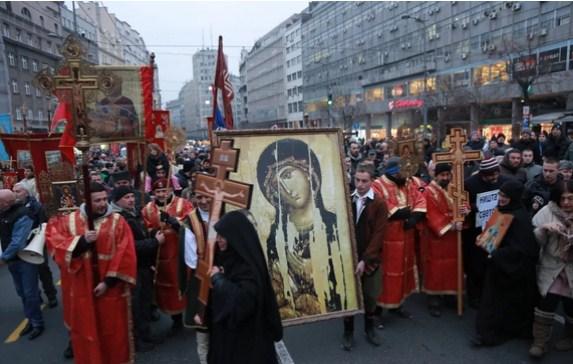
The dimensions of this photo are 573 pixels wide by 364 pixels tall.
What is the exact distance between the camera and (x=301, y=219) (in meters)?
4.75

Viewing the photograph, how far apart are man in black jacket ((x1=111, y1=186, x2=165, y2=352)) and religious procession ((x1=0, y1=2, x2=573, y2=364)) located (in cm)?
2

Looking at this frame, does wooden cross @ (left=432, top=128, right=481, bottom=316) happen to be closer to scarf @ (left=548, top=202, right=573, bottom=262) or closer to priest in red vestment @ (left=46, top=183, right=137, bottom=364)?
scarf @ (left=548, top=202, right=573, bottom=262)

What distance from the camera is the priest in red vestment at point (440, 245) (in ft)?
18.9

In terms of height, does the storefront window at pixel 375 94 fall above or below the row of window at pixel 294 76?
below

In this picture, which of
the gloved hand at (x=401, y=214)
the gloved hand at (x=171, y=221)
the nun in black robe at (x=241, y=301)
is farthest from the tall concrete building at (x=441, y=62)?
the nun in black robe at (x=241, y=301)

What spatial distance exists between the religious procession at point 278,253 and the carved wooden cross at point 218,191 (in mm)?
12

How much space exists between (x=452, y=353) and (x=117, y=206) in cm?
402

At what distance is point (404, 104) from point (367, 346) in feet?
147

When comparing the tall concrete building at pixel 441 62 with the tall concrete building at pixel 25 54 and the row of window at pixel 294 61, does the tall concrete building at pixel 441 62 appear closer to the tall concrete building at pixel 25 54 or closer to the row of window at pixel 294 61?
the row of window at pixel 294 61

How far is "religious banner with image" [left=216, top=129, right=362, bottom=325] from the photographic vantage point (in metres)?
4.64

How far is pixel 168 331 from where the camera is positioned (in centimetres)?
557

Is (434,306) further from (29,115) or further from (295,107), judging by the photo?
Answer: (295,107)

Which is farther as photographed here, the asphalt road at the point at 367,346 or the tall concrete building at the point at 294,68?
the tall concrete building at the point at 294,68

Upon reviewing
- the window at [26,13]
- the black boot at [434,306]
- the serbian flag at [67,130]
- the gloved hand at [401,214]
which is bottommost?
the black boot at [434,306]
